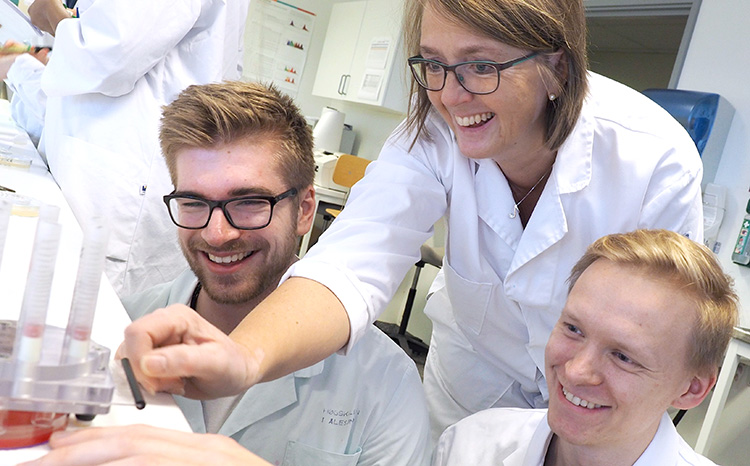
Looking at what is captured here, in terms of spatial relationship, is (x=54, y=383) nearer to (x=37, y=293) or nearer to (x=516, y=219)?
(x=37, y=293)

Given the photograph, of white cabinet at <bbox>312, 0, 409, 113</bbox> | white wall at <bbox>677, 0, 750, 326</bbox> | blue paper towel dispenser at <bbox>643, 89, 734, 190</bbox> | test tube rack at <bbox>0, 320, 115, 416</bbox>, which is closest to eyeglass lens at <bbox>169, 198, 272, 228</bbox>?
test tube rack at <bbox>0, 320, 115, 416</bbox>

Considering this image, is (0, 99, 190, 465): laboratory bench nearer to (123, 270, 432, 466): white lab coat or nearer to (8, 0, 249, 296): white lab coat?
(8, 0, 249, 296): white lab coat

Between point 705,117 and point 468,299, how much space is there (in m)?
1.99

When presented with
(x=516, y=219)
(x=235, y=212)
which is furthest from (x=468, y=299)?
(x=235, y=212)

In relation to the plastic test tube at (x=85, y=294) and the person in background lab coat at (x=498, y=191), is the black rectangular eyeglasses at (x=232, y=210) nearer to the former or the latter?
the person in background lab coat at (x=498, y=191)

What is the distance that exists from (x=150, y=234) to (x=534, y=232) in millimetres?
937

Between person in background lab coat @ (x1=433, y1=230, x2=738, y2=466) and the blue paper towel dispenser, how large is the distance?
191cm

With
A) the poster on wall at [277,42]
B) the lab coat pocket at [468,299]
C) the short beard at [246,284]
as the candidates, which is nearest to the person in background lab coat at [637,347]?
the lab coat pocket at [468,299]

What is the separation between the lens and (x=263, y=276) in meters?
1.23

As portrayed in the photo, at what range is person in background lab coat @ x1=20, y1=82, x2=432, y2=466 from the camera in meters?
1.09

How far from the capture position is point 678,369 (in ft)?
3.51

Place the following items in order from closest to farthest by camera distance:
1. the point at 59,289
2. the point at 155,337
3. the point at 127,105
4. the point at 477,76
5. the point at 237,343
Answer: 1. the point at 155,337
2. the point at 237,343
3. the point at 59,289
4. the point at 477,76
5. the point at 127,105

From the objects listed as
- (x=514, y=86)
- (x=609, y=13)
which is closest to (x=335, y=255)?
(x=514, y=86)

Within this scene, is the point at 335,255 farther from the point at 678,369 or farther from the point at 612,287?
the point at 678,369
